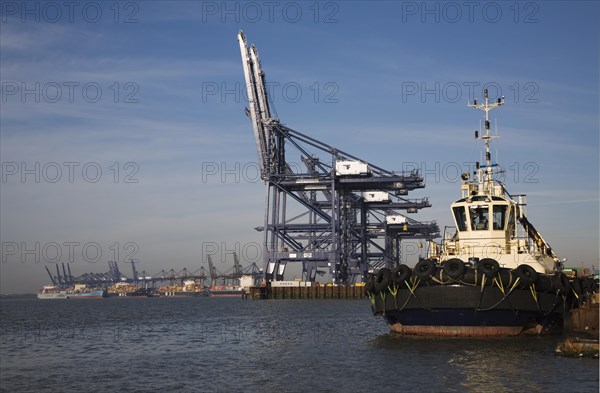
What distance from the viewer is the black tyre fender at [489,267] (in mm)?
26953

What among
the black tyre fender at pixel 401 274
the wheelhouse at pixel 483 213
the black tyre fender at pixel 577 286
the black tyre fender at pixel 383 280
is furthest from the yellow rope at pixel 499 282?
the black tyre fender at pixel 577 286

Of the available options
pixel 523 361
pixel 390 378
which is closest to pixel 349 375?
pixel 390 378

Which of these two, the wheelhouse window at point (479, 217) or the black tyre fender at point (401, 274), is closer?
the black tyre fender at point (401, 274)

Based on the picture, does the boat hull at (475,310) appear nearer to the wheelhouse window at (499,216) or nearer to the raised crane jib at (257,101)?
the wheelhouse window at (499,216)

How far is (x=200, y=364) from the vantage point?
88.7 ft

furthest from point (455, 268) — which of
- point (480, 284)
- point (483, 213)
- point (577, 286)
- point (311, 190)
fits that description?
point (311, 190)

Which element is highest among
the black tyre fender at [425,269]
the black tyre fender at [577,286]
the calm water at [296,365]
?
the black tyre fender at [425,269]

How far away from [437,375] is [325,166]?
75667 millimetres

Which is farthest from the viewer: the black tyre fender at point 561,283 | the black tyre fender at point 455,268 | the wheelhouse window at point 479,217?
the wheelhouse window at point 479,217

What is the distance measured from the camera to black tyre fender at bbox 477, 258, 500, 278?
27.0m

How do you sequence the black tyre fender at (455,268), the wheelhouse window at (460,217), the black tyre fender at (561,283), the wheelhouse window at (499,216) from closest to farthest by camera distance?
the black tyre fender at (455,268) < the black tyre fender at (561,283) < the wheelhouse window at (499,216) < the wheelhouse window at (460,217)

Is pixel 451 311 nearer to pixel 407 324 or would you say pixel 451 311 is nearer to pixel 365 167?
pixel 407 324

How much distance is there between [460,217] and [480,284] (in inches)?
229

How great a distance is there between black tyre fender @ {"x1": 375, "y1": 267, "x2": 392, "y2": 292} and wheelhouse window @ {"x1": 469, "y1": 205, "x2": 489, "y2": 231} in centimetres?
483
